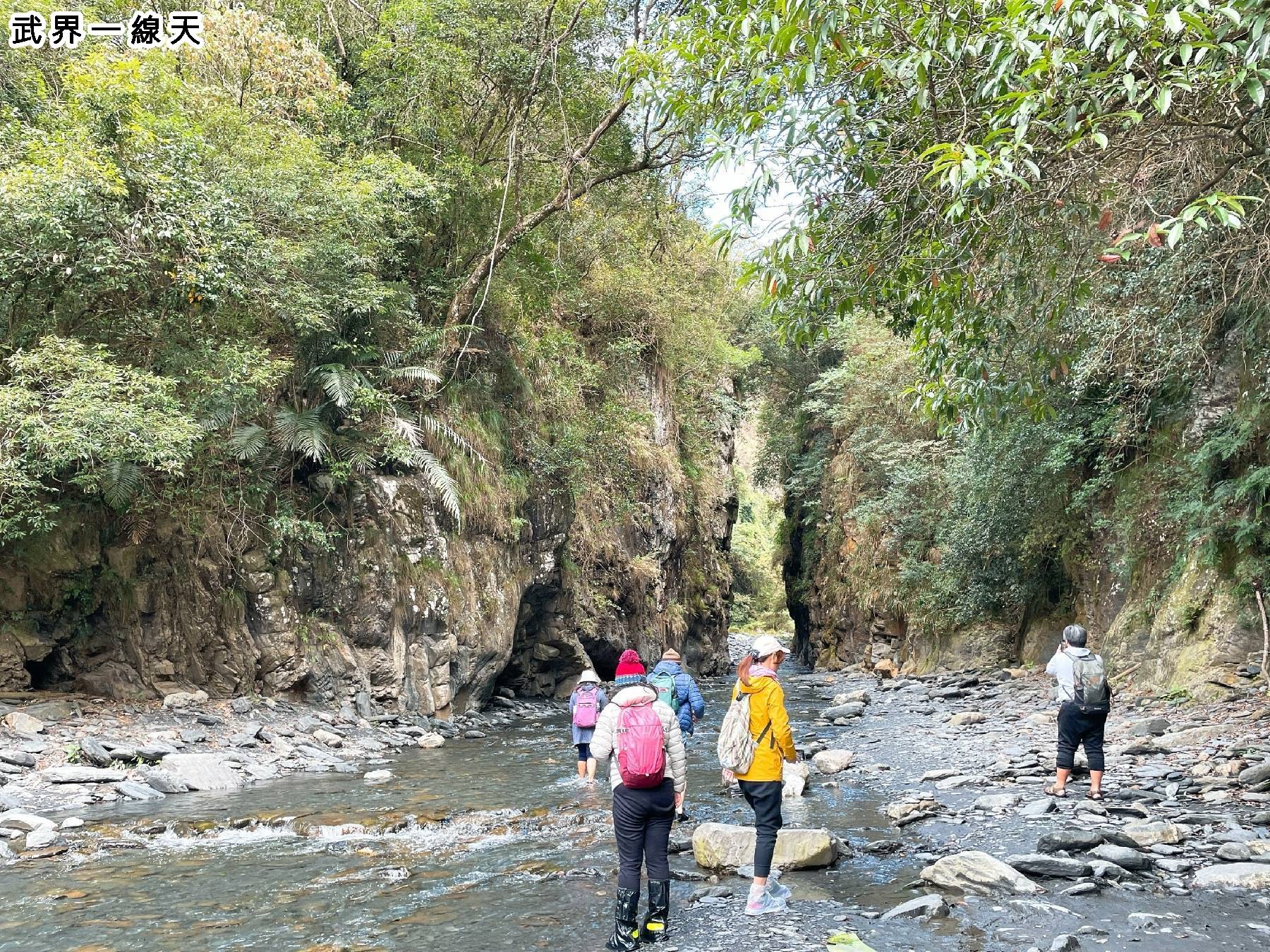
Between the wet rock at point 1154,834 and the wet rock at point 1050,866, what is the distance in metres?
0.80

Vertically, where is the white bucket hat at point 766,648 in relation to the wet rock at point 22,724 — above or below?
above

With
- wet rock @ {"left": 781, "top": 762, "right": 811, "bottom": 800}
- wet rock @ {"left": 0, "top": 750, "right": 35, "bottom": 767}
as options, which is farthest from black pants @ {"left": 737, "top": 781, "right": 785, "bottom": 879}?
wet rock @ {"left": 0, "top": 750, "right": 35, "bottom": 767}

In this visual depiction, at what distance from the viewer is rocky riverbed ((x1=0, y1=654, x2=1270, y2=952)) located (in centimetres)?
573

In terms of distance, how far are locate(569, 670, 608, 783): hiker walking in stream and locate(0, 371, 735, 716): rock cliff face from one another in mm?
5867

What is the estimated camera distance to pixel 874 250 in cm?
708

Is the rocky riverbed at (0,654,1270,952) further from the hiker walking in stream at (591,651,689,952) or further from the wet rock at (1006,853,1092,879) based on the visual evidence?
the hiker walking in stream at (591,651,689,952)

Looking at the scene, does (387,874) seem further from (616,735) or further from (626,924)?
(616,735)

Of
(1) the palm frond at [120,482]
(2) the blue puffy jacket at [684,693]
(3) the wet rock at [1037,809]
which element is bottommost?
(3) the wet rock at [1037,809]

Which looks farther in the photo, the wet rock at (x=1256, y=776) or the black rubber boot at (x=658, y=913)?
the wet rock at (x=1256, y=776)

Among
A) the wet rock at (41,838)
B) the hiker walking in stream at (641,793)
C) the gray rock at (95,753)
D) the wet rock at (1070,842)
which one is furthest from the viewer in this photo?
the gray rock at (95,753)

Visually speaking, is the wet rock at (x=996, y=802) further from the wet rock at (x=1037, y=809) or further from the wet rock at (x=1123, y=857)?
the wet rock at (x=1123, y=857)

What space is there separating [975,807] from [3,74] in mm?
16722

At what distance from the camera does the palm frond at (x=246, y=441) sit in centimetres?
1450

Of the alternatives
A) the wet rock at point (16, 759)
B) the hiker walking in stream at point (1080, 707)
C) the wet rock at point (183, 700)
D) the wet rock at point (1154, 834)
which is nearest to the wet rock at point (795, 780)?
the hiker walking in stream at point (1080, 707)
